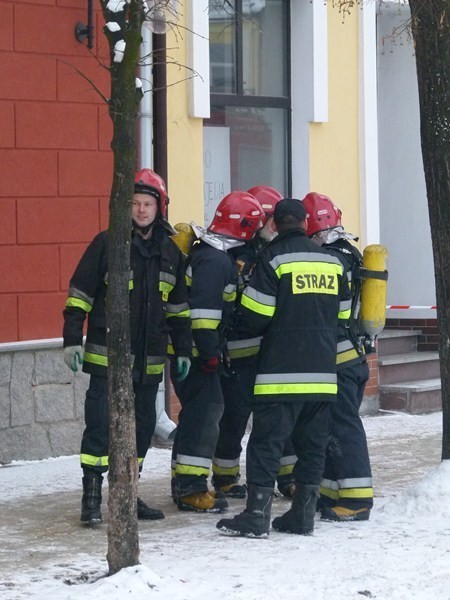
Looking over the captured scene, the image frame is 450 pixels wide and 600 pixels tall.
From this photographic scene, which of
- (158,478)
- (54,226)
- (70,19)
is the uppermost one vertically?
(70,19)

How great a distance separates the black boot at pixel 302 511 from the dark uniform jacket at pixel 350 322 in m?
0.78

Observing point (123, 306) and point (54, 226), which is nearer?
point (123, 306)

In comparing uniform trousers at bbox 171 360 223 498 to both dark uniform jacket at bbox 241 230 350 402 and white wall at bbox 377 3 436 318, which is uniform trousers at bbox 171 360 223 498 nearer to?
dark uniform jacket at bbox 241 230 350 402

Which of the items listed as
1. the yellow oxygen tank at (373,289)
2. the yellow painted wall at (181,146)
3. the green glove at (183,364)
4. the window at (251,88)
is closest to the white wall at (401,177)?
the window at (251,88)

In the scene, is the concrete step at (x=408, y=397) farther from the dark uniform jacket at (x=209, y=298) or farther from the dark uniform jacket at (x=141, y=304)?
the dark uniform jacket at (x=141, y=304)

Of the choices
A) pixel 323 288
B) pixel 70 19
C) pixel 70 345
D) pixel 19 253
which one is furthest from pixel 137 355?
pixel 70 19

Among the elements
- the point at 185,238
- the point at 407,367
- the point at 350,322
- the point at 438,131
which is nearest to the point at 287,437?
the point at 350,322

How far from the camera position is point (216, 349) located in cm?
764

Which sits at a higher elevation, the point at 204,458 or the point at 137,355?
the point at 137,355

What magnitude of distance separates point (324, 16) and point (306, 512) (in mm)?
5828

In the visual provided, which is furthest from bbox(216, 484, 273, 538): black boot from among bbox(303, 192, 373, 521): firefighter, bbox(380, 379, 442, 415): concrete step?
bbox(380, 379, 442, 415): concrete step

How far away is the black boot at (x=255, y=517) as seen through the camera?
7.05 meters

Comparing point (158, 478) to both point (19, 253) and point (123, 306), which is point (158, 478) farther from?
point (123, 306)

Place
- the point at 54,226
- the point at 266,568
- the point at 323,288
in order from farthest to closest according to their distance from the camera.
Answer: the point at 54,226, the point at 323,288, the point at 266,568
